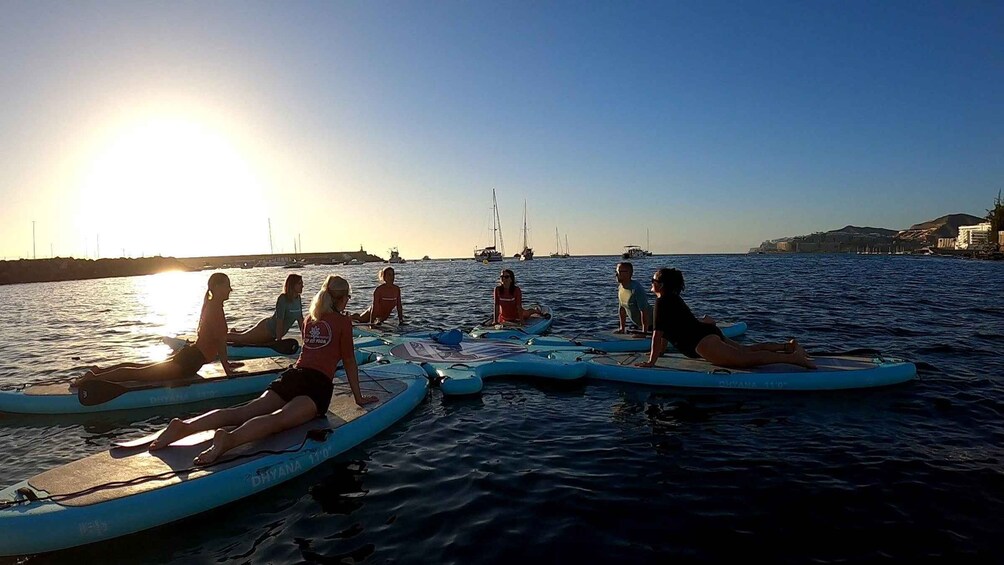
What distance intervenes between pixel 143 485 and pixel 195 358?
536 centimetres

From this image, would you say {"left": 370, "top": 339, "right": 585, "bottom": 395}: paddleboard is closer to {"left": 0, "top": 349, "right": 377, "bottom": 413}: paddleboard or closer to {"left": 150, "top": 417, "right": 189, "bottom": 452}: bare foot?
{"left": 0, "top": 349, "right": 377, "bottom": 413}: paddleboard

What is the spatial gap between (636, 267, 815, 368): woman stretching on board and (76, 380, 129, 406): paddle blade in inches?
409

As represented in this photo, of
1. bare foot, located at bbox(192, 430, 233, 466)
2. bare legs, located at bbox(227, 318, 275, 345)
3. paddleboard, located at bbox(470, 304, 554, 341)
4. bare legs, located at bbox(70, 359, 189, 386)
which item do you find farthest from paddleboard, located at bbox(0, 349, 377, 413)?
paddleboard, located at bbox(470, 304, 554, 341)

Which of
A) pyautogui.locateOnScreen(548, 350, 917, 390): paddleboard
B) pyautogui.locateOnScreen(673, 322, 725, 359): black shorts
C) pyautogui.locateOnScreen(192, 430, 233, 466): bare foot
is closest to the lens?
pyautogui.locateOnScreen(192, 430, 233, 466): bare foot

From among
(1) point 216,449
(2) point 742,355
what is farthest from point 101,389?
(2) point 742,355

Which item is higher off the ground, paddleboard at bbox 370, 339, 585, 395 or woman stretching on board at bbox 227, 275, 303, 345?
woman stretching on board at bbox 227, 275, 303, 345

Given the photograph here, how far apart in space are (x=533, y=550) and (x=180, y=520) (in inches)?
152

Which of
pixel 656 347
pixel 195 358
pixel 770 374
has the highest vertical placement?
pixel 195 358

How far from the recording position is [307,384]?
7379mm

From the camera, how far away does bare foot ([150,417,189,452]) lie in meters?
6.72

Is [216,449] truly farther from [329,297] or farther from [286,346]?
Answer: [286,346]

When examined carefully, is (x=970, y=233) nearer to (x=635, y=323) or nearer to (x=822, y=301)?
(x=822, y=301)

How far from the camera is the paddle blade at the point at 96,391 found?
9.43 meters

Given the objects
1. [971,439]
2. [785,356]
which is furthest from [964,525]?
[785,356]
